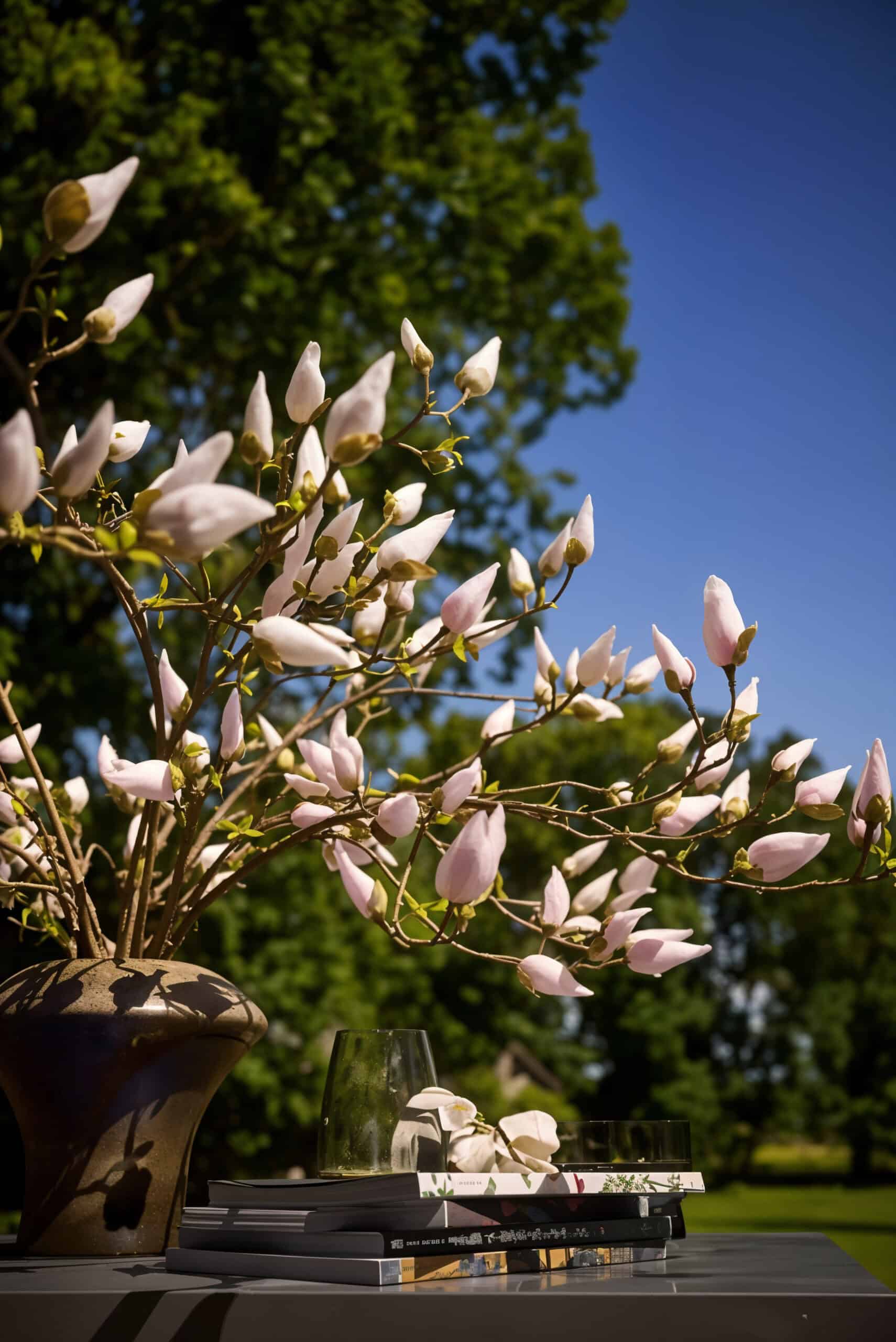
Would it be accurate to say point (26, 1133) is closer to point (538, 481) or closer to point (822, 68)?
point (538, 481)

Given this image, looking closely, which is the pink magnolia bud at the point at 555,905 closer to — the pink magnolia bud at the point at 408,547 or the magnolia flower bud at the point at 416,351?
the pink magnolia bud at the point at 408,547

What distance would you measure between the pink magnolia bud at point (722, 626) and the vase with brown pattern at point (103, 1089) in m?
0.45

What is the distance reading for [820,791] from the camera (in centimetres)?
94

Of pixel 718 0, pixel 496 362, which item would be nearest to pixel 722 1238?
pixel 496 362

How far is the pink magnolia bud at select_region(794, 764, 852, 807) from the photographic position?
92 cm

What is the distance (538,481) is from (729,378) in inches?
363

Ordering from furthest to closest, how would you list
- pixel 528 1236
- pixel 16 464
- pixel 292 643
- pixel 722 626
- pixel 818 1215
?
pixel 818 1215
pixel 722 626
pixel 528 1236
pixel 292 643
pixel 16 464

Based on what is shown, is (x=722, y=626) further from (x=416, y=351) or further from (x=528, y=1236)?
(x=528, y=1236)

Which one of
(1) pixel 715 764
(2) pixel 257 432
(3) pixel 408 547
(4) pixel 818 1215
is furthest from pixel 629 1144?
(4) pixel 818 1215

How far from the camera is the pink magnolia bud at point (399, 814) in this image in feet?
2.71

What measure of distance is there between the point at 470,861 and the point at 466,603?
186mm

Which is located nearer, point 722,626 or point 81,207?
point 81,207

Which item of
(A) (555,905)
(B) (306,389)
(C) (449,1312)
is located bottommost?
(C) (449,1312)

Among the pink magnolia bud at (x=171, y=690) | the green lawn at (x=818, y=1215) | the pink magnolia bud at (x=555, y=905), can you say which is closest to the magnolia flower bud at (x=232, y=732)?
the pink magnolia bud at (x=171, y=690)
